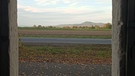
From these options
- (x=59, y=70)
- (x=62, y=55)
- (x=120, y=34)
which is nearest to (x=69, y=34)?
(x=62, y=55)

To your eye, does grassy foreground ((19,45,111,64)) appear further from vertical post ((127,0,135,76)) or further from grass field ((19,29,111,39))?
grass field ((19,29,111,39))

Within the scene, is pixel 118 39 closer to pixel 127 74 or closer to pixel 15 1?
pixel 127 74

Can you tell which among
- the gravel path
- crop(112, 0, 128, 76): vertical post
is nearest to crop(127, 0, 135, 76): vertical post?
crop(112, 0, 128, 76): vertical post

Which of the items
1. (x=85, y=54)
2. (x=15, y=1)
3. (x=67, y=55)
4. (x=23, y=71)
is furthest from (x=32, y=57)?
(x=15, y=1)

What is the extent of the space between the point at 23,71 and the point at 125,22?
276 inches

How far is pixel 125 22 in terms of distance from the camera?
318 cm

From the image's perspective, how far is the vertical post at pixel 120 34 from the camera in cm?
316

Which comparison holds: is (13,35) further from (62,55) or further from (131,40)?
(62,55)

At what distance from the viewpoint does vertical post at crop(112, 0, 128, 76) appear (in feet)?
10.4
